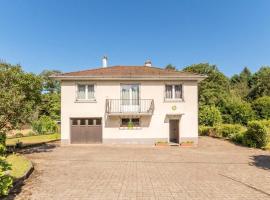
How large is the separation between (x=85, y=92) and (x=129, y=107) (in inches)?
162

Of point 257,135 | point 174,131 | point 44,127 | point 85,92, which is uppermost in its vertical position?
point 85,92

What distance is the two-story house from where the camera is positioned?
65.3 ft

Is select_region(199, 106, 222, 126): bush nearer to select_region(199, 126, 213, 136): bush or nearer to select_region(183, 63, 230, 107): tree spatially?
select_region(199, 126, 213, 136): bush

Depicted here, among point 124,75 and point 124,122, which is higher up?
point 124,75

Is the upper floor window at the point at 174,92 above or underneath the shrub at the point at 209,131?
above

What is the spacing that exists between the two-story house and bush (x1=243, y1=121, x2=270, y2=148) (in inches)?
178

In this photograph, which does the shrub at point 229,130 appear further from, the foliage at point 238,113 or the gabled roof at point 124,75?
the foliage at point 238,113

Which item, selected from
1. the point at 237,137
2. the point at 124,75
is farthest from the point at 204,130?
the point at 124,75

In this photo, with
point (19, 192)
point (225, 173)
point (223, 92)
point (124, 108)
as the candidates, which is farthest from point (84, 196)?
point (223, 92)

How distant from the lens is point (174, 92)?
66.9 feet

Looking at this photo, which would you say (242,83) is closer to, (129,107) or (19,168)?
(129,107)

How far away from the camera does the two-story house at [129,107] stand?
1989 centimetres

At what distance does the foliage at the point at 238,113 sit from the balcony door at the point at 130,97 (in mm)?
19458

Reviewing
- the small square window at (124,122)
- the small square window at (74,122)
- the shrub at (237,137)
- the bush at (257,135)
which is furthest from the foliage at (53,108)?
the bush at (257,135)
